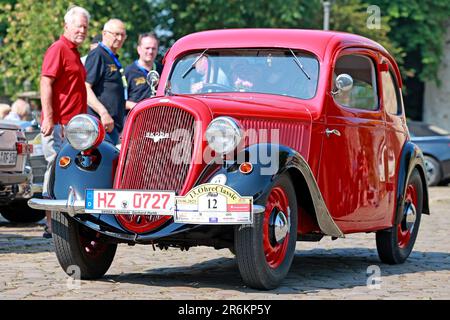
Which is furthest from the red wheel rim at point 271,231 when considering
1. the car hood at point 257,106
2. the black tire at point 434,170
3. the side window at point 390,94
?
the black tire at point 434,170

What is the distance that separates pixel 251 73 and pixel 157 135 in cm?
143

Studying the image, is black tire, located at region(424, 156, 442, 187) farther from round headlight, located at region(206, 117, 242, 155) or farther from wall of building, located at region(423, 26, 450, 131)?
round headlight, located at region(206, 117, 242, 155)

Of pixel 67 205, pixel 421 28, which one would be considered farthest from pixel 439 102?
pixel 67 205

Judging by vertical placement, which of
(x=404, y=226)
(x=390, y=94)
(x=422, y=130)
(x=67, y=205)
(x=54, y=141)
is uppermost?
(x=390, y=94)

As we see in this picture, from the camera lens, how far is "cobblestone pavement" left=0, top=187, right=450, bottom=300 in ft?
24.7

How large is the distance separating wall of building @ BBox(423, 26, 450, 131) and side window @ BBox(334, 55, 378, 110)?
3200 centimetres

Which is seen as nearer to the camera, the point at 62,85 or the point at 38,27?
the point at 62,85

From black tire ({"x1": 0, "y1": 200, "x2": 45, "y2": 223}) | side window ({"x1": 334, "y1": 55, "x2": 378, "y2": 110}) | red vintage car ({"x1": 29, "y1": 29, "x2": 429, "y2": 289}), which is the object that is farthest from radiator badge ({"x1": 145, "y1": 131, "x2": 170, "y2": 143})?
black tire ({"x1": 0, "y1": 200, "x2": 45, "y2": 223})

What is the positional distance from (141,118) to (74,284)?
1227 millimetres

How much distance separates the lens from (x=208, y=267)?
924cm

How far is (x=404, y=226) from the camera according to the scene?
10.3 metres

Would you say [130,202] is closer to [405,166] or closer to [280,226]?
[280,226]

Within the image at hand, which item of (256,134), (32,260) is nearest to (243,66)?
(256,134)

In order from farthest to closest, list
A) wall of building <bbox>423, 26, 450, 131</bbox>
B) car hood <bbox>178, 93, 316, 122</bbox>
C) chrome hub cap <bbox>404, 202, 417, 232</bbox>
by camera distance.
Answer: wall of building <bbox>423, 26, 450, 131</bbox>
chrome hub cap <bbox>404, 202, 417, 232</bbox>
car hood <bbox>178, 93, 316, 122</bbox>
